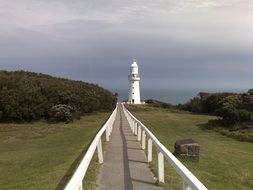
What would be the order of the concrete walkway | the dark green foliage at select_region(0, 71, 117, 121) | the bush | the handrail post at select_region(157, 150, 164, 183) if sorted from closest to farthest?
1. the concrete walkway
2. the handrail post at select_region(157, 150, 164, 183)
3. the bush
4. the dark green foliage at select_region(0, 71, 117, 121)

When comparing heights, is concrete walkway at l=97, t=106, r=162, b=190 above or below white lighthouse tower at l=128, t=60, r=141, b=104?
below

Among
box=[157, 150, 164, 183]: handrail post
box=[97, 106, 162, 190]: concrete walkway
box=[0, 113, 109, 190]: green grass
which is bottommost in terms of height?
box=[0, 113, 109, 190]: green grass

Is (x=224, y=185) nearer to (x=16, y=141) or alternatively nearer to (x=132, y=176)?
(x=132, y=176)

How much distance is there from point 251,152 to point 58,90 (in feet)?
103

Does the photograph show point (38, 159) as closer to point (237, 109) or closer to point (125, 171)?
point (125, 171)

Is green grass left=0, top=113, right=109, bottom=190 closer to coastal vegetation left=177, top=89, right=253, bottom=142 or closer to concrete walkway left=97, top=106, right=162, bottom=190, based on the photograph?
concrete walkway left=97, top=106, right=162, bottom=190

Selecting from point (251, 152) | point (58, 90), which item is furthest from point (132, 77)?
point (251, 152)

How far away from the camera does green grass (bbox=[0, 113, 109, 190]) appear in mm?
13492

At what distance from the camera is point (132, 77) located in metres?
104

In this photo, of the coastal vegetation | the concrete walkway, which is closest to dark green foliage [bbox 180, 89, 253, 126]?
the coastal vegetation

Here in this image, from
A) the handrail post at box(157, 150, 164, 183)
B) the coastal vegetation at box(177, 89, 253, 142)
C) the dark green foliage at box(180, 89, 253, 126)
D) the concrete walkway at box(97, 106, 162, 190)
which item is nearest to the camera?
the concrete walkway at box(97, 106, 162, 190)

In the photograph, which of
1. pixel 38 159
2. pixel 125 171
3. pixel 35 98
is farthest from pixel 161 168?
pixel 35 98

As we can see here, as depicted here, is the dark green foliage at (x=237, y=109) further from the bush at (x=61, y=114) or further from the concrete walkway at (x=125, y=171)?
the concrete walkway at (x=125, y=171)

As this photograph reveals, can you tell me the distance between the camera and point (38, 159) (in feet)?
69.5
